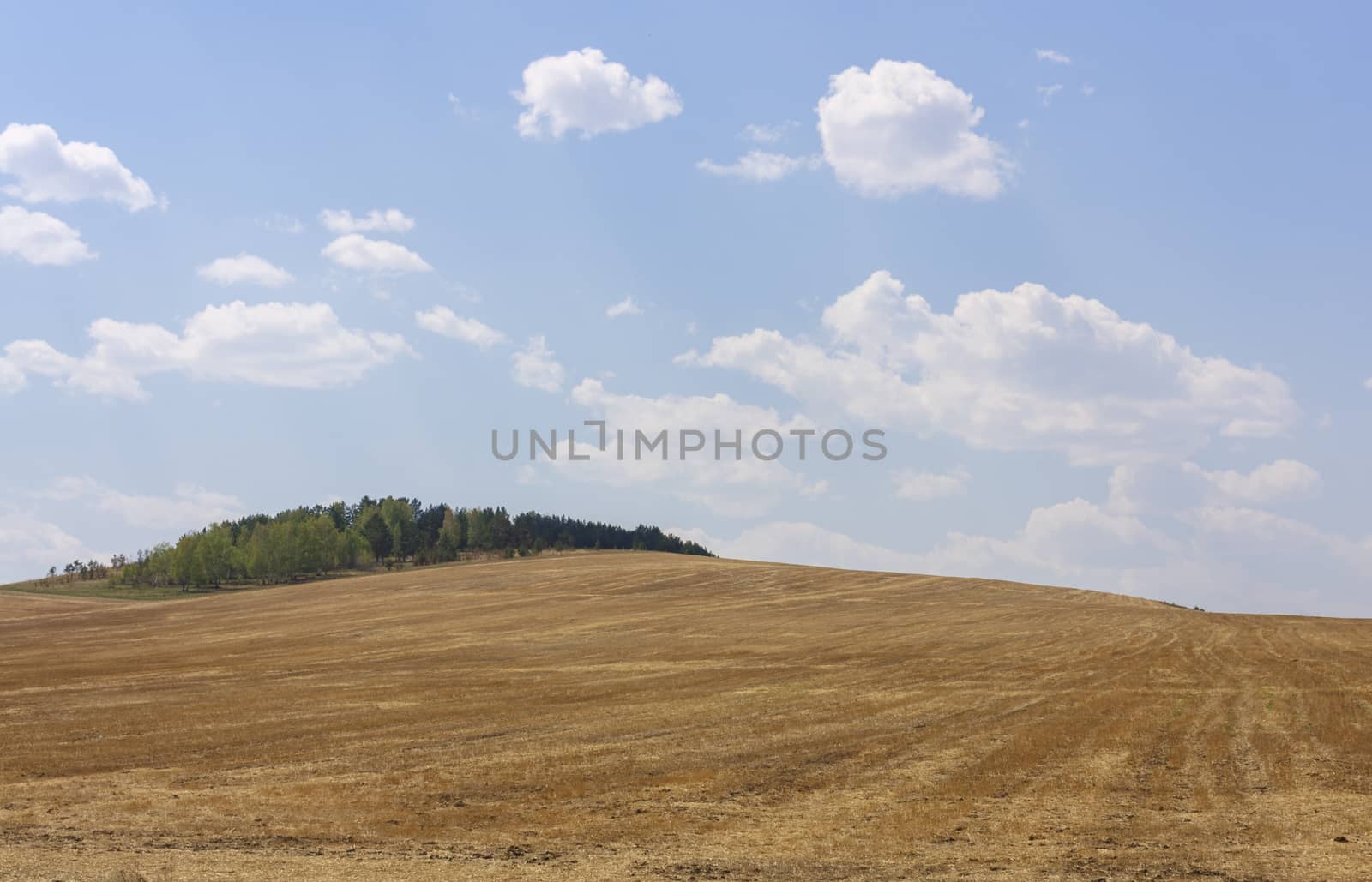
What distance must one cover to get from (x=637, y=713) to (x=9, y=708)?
1843 centimetres

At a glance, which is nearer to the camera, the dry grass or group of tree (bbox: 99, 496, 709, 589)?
the dry grass

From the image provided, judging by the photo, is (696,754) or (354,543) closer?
(696,754)

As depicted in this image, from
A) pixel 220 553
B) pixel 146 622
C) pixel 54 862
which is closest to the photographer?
pixel 54 862

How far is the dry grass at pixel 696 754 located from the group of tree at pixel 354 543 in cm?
6534

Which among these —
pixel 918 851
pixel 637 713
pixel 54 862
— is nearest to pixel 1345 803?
pixel 918 851

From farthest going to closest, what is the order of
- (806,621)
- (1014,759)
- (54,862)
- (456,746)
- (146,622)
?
1. (146,622)
2. (806,621)
3. (456,746)
4. (1014,759)
5. (54,862)

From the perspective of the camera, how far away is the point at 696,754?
2261 cm

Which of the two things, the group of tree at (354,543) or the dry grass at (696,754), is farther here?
the group of tree at (354,543)

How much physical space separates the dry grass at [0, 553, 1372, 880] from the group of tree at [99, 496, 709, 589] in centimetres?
6534

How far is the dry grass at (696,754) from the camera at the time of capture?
49.7ft

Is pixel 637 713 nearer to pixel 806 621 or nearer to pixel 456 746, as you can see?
pixel 456 746

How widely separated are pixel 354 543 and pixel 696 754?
115 metres

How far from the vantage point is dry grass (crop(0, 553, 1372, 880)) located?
49.7 ft

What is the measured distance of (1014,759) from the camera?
22.0 meters
